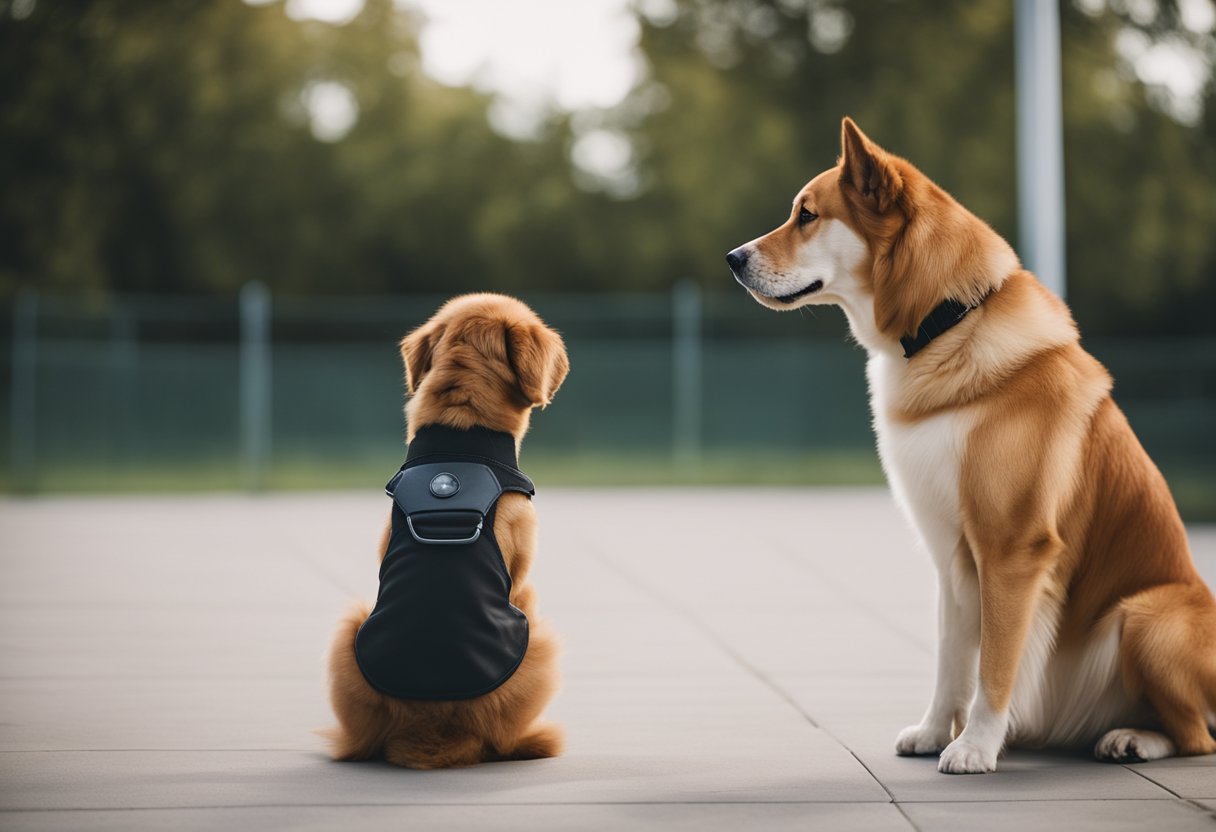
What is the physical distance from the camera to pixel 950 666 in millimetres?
4797

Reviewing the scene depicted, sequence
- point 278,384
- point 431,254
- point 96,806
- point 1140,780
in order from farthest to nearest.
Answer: point 431,254
point 278,384
point 1140,780
point 96,806

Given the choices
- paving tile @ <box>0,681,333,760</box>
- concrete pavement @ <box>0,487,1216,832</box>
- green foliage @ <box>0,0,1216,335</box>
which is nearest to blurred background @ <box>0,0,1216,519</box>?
green foliage @ <box>0,0,1216,335</box>

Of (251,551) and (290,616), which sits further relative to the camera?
(251,551)

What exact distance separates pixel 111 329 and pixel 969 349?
54.4 feet

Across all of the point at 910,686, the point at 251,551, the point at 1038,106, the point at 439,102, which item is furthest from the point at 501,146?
the point at 910,686

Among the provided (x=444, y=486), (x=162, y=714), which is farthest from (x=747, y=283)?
(x=162, y=714)

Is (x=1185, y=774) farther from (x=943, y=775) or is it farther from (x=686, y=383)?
(x=686, y=383)

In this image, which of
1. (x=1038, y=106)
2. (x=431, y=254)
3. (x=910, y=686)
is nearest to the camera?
(x=910, y=686)

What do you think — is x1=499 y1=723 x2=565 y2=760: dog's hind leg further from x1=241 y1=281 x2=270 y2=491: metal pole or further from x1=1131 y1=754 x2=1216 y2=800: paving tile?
x1=241 y1=281 x2=270 y2=491: metal pole

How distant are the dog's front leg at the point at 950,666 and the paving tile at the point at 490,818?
0.72m

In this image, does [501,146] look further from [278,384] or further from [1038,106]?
[1038,106]

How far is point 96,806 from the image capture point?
13.6 feet

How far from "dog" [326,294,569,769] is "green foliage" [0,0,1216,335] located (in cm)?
2318

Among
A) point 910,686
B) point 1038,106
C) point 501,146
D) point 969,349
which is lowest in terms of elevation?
point 910,686
